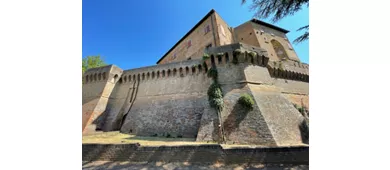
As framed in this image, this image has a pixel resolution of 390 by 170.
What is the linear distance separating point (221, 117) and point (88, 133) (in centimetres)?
1243

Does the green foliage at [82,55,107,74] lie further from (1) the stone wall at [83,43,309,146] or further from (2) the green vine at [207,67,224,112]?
(2) the green vine at [207,67,224,112]

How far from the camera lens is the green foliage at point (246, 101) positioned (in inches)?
378

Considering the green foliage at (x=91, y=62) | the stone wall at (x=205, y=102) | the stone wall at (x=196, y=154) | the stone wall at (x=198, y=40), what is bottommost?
the stone wall at (x=196, y=154)

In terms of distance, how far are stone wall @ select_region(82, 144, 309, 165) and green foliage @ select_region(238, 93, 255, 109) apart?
3372 mm

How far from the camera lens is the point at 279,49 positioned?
22984mm

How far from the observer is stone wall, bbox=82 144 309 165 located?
21.5 ft

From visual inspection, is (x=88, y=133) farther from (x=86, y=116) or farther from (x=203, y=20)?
(x=203, y=20)

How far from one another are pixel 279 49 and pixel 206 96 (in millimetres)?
17568

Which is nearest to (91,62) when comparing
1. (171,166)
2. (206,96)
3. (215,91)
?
(206,96)

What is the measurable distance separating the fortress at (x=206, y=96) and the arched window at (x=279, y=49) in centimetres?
467

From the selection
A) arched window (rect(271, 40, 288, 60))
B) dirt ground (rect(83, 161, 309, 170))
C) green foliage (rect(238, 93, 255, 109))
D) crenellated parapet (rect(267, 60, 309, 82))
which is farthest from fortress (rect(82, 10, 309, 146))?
arched window (rect(271, 40, 288, 60))

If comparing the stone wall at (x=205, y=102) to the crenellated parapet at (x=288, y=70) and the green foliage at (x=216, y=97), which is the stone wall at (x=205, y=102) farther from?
the crenellated parapet at (x=288, y=70)

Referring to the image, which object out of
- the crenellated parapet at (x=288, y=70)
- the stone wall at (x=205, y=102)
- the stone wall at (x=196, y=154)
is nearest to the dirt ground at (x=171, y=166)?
the stone wall at (x=196, y=154)

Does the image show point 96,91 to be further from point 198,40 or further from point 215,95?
point 198,40
